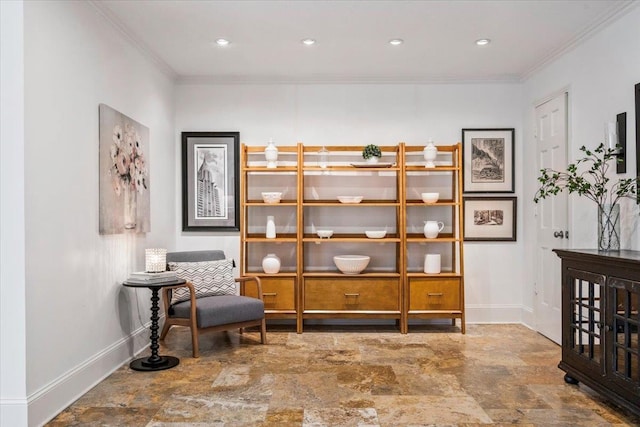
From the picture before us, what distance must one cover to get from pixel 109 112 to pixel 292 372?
2305 mm

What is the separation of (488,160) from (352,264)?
73.3 inches

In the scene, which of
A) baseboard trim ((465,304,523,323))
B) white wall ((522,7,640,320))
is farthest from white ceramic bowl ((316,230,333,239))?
white wall ((522,7,640,320))

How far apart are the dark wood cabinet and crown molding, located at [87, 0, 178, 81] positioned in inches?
142

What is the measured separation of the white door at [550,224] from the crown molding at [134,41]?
3.69 meters

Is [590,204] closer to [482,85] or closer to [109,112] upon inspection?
[482,85]

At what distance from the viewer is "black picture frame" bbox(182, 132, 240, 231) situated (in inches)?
212

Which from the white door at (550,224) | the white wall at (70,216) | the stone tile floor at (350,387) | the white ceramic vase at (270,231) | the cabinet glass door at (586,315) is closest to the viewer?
the white wall at (70,216)

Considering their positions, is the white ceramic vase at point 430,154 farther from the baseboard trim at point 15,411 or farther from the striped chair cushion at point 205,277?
the baseboard trim at point 15,411

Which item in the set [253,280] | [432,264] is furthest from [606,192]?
[253,280]

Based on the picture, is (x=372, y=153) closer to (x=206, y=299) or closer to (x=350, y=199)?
(x=350, y=199)

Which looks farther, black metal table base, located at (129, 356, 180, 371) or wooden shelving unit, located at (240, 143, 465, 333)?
wooden shelving unit, located at (240, 143, 465, 333)

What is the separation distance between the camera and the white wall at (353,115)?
5395 millimetres

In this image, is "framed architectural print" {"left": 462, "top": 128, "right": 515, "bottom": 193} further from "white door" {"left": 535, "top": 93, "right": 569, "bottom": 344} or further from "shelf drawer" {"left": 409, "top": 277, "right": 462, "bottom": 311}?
"shelf drawer" {"left": 409, "top": 277, "right": 462, "bottom": 311}

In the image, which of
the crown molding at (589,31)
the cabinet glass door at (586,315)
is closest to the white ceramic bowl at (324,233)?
the cabinet glass door at (586,315)
